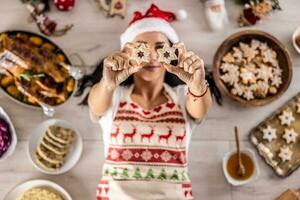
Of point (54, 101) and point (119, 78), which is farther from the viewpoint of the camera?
point (54, 101)

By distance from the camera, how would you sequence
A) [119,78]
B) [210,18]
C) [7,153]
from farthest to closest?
[210,18] < [7,153] < [119,78]

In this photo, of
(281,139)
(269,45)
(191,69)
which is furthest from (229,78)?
(191,69)

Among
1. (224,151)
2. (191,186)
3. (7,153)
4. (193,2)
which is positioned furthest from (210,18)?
(7,153)

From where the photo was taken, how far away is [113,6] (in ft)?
6.95

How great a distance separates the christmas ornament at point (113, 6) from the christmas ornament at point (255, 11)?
0.45 metres

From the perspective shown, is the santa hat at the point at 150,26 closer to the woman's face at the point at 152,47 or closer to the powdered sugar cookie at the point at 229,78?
the woman's face at the point at 152,47

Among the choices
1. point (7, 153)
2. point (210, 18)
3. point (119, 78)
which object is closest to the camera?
point (119, 78)

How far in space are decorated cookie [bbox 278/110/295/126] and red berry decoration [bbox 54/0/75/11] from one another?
2.95 ft

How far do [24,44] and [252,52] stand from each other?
0.85 meters

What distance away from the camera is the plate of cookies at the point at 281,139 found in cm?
210

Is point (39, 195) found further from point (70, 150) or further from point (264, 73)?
point (264, 73)

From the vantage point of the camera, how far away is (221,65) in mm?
2090

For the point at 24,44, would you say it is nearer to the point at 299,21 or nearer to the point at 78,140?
the point at 78,140

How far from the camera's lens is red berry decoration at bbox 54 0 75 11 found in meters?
2.07
